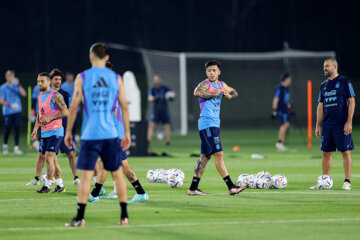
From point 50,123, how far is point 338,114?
5101 mm

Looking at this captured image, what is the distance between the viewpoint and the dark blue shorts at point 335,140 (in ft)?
43.8

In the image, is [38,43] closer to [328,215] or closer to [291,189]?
[291,189]

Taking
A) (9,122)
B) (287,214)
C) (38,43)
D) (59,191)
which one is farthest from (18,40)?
(287,214)

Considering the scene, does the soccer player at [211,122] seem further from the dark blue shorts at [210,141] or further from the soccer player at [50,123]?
the soccer player at [50,123]

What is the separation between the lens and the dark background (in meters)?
47.1

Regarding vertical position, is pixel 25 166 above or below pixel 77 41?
below

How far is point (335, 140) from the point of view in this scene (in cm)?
1341

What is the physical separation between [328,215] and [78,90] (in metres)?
3.76

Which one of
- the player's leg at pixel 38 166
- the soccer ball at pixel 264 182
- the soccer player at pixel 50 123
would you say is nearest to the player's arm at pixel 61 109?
→ the soccer player at pixel 50 123

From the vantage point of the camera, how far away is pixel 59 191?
13.3 m

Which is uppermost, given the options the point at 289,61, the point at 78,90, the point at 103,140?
the point at 289,61

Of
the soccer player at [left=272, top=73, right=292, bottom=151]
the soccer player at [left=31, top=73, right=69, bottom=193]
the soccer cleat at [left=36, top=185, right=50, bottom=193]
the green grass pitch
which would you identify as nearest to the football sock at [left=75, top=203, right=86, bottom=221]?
the green grass pitch

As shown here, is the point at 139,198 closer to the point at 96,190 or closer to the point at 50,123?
the point at 96,190

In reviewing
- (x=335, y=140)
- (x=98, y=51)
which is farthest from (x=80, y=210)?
(x=335, y=140)
